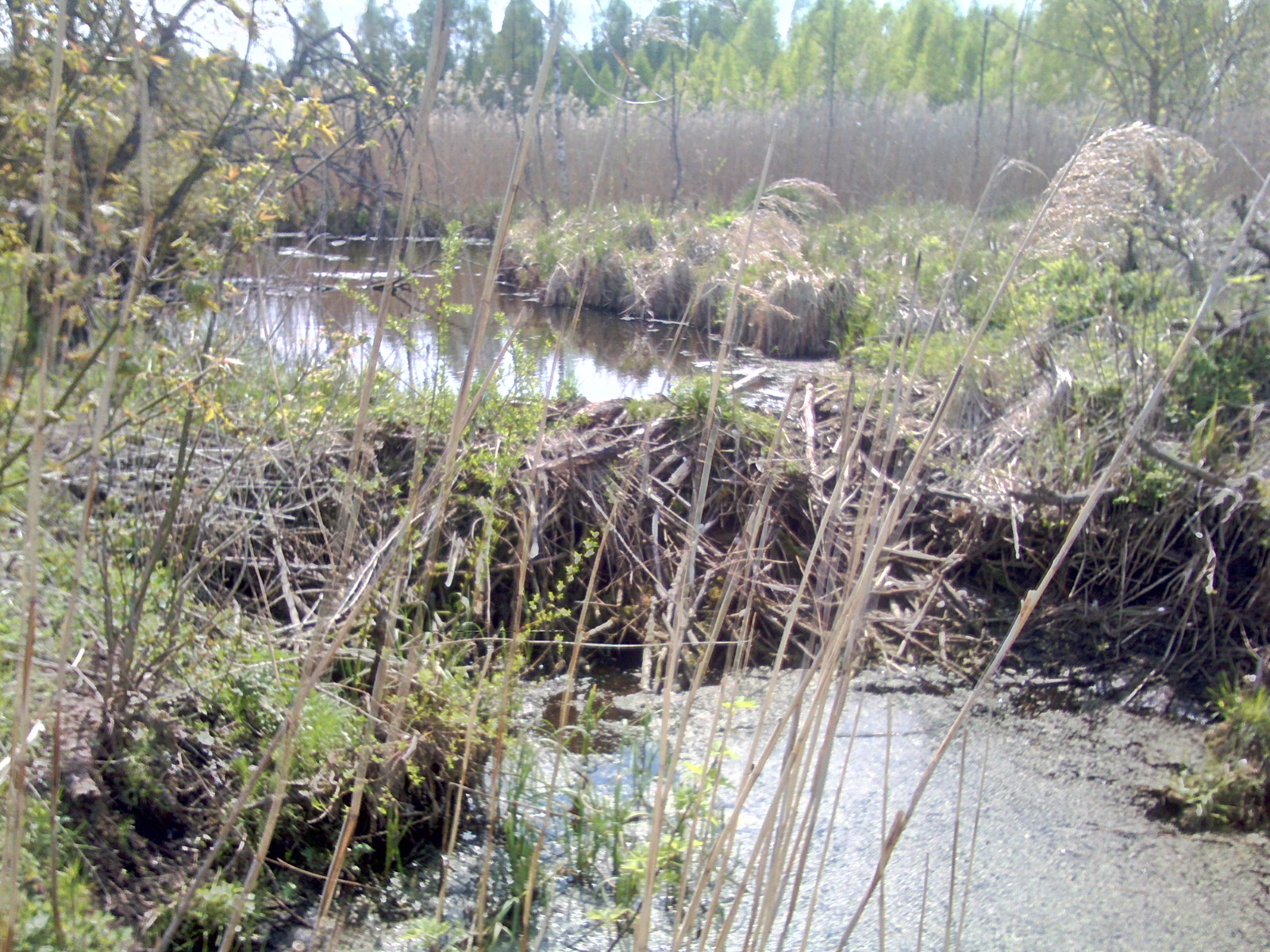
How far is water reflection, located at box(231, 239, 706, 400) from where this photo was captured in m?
2.76

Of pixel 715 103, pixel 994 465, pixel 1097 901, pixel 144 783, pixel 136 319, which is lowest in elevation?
pixel 1097 901

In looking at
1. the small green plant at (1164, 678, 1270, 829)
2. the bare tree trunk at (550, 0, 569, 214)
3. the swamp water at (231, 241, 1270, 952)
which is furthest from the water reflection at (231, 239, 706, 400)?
the small green plant at (1164, 678, 1270, 829)

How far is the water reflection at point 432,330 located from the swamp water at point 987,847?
1172 millimetres

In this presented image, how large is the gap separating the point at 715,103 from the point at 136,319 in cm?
1271

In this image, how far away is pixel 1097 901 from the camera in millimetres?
2547

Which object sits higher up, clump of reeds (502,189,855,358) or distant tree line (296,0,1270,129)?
distant tree line (296,0,1270,129)

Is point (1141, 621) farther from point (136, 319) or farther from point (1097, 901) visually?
point (136, 319)

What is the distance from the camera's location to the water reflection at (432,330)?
276cm

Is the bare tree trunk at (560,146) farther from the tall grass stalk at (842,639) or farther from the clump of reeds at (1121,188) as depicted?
the tall grass stalk at (842,639)

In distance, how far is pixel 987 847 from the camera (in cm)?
276

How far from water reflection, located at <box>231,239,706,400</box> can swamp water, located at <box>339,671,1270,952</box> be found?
1172 mm

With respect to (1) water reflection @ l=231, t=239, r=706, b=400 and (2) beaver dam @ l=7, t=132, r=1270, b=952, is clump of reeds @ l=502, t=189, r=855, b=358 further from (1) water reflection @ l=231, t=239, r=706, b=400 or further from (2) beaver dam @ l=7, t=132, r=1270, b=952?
(2) beaver dam @ l=7, t=132, r=1270, b=952

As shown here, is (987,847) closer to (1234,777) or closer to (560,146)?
(1234,777)

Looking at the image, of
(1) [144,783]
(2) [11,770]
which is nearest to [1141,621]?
(1) [144,783]
